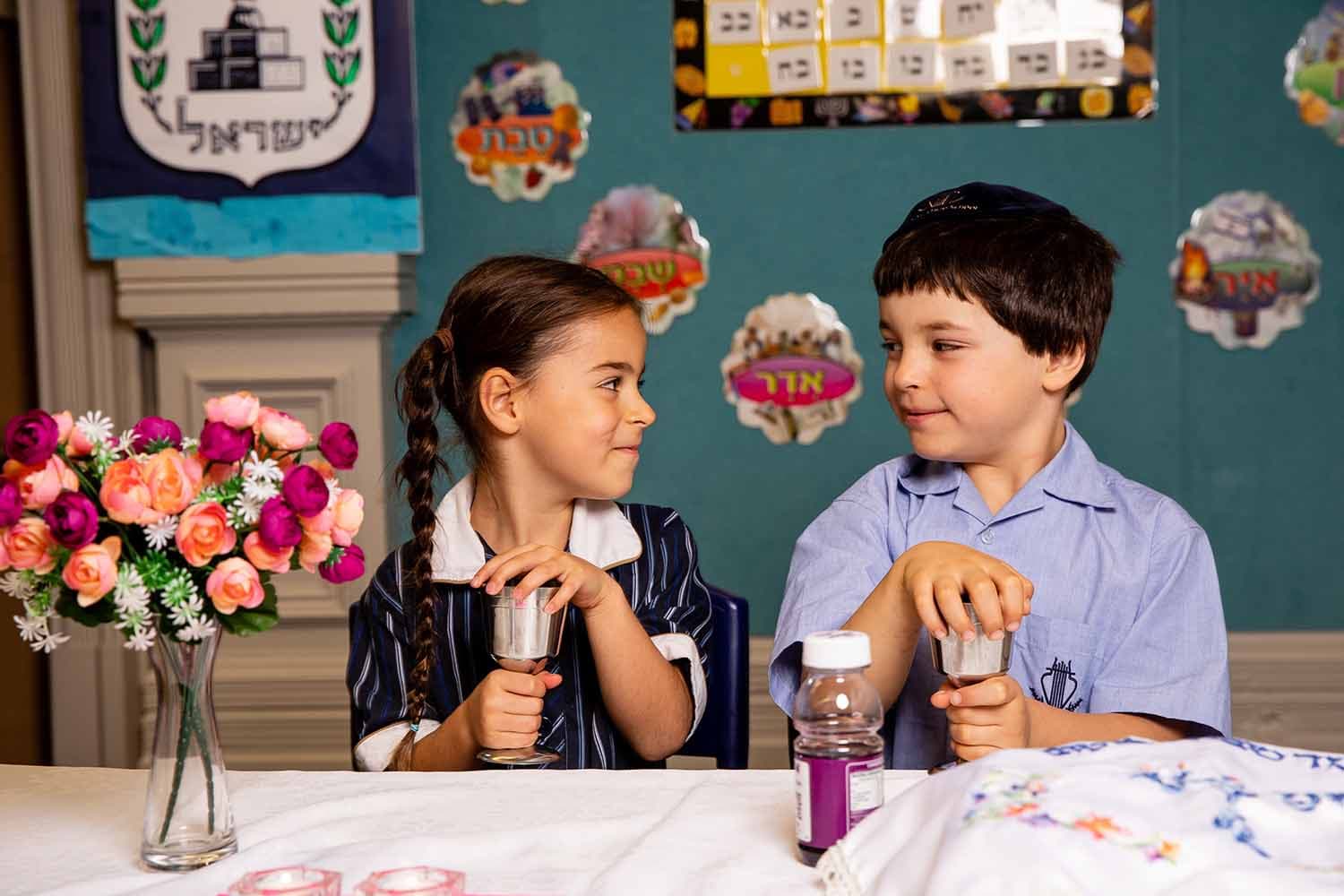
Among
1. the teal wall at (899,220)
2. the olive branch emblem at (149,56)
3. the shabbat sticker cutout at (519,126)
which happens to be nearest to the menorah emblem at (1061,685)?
the teal wall at (899,220)

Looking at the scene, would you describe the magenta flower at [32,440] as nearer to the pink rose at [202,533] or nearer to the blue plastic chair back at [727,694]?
the pink rose at [202,533]

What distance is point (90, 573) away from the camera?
0.99 meters

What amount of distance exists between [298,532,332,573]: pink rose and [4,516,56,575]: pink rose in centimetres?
18

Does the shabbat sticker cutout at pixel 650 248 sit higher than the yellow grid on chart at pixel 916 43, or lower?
lower

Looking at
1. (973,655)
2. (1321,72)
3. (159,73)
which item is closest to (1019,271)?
(973,655)

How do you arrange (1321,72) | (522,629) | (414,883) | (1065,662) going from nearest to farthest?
(414,883) < (522,629) < (1065,662) < (1321,72)

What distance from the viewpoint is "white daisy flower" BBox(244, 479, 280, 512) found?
104 centimetres

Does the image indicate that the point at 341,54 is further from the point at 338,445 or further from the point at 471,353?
the point at 338,445

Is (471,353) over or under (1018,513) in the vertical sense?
over

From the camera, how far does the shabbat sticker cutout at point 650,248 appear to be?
2.87 meters

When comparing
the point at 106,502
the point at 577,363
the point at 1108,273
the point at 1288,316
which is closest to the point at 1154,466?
the point at 1288,316

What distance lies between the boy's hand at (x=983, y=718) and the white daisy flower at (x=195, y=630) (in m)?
0.59

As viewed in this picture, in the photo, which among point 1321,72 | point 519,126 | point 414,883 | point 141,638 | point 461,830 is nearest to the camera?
point 414,883

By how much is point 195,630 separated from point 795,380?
6.42 ft
